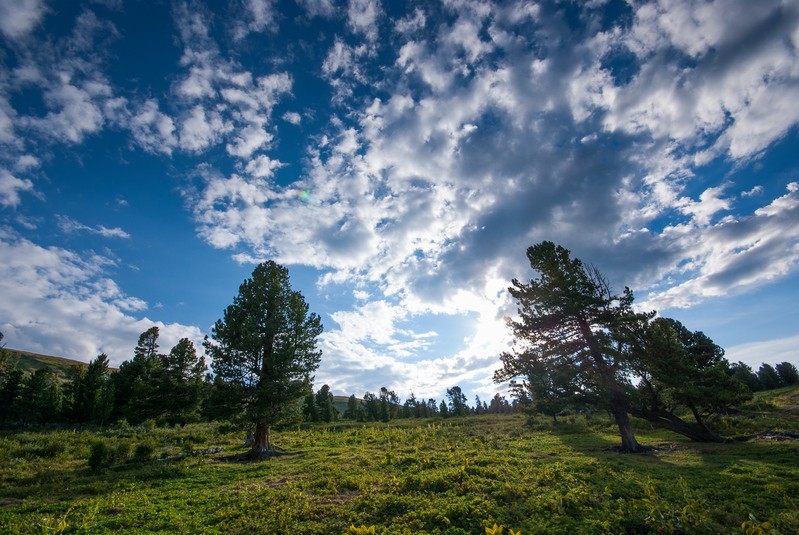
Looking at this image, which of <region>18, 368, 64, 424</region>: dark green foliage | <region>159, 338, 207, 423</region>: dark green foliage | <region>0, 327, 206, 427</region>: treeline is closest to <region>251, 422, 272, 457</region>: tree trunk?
<region>0, 327, 206, 427</region>: treeline

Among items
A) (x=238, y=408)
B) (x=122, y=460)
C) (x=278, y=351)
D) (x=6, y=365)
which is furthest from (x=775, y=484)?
(x=6, y=365)

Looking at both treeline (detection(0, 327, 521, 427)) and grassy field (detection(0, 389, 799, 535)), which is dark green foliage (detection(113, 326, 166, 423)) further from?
grassy field (detection(0, 389, 799, 535))

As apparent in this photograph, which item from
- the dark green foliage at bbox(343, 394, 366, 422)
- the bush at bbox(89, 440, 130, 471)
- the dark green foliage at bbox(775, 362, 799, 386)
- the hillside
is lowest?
the hillside

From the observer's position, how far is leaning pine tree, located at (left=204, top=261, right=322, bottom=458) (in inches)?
991

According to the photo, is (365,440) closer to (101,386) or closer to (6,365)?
(101,386)

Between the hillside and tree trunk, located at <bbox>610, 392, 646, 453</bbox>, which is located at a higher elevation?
tree trunk, located at <bbox>610, 392, 646, 453</bbox>

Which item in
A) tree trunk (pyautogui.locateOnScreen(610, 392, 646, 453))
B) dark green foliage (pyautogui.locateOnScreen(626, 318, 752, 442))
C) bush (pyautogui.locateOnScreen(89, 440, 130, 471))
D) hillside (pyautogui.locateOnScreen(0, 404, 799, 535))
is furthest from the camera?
dark green foliage (pyautogui.locateOnScreen(626, 318, 752, 442))

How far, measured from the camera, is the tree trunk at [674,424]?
86.5 feet

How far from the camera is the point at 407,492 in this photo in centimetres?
1475

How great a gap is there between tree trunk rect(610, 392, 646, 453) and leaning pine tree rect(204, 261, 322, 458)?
23261 mm

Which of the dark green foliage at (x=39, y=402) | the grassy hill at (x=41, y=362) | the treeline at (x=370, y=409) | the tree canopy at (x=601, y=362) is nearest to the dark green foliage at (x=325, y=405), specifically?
the treeline at (x=370, y=409)

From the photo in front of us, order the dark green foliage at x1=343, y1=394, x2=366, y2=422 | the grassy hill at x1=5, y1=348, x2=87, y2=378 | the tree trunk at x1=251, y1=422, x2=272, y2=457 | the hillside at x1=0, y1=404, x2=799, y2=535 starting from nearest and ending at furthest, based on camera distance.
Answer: the hillside at x1=0, y1=404, x2=799, y2=535 < the tree trunk at x1=251, y1=422, x2=272, y2=457 < the dark green foliage at x1=343, y1=394, x2=366, y2=422 < the grassy hill at x1=5, y1=348, x2=87, y2=378

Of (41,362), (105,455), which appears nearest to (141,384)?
(105,455)

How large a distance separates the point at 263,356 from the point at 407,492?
1709 centimetres
